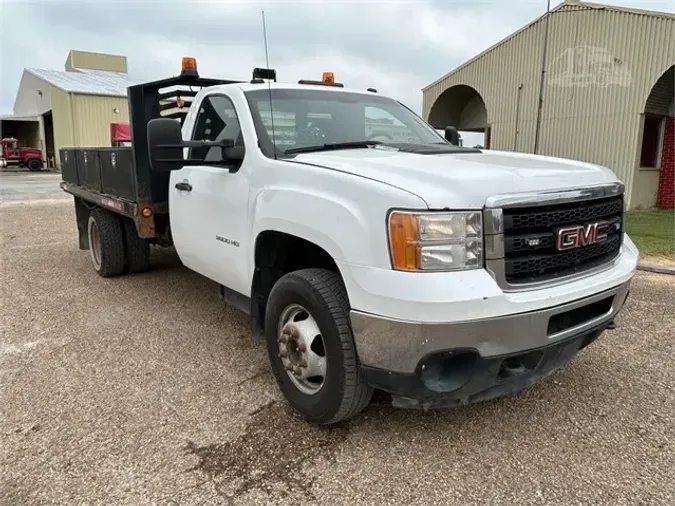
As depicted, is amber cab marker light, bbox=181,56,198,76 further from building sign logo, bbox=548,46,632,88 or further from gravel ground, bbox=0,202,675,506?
building sign logo, bbox=548,46,632,88

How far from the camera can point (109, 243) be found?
6.36 metres

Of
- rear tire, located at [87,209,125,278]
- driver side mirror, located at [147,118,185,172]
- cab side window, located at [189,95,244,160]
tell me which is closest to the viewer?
driver side mirror, located at [147,118,185,172]

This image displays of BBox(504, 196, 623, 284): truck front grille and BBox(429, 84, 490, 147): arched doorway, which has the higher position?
BBox(429, 84, 490, 147): arched doorway

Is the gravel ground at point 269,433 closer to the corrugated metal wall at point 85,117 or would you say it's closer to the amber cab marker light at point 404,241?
the amber cab marker light at point 404,241

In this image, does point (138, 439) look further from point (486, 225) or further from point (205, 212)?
point (486, 225)

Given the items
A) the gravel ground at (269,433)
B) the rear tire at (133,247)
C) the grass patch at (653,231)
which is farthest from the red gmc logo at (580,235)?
the grass patch at (653,231)

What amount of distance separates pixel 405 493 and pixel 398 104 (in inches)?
128

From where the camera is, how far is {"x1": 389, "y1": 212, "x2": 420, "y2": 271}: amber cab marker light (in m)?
2.45

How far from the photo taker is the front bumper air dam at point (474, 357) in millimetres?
2467

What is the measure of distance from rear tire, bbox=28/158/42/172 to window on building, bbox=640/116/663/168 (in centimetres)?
3498

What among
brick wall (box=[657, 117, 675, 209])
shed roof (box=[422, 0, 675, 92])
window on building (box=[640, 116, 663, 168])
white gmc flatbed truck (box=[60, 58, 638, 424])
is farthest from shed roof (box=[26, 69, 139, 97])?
white gmc flatbed truck (box=[60, 58, 638, 424])

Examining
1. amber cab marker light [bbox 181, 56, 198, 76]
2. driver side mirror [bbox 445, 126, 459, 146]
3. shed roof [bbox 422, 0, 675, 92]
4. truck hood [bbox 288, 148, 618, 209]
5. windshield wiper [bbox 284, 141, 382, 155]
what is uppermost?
shed roof [bbox 422, 0, 675, 92]

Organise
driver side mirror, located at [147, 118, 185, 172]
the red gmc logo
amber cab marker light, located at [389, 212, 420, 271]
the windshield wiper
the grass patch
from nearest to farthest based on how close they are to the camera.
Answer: amber cab marker light, located at [389, 212, 420, 271] < the red gmc logo < driver side mirror, located at [147, 118, 185, 172] < the windshield wiper < the grass patch

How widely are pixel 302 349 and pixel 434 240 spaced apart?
1021mm
